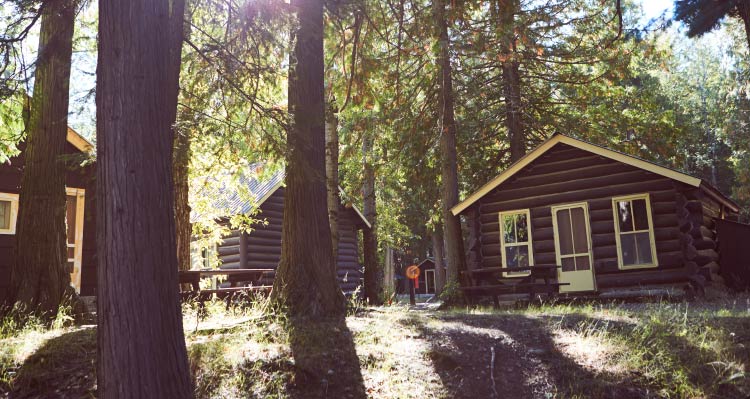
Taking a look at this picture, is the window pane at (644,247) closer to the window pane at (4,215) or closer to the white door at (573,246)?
the white door at (573,246)

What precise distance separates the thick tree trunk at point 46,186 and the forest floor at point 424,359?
1.18 meters

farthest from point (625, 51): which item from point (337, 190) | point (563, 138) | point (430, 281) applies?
point (430, 281)

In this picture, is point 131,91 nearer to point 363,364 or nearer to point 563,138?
point 363,364

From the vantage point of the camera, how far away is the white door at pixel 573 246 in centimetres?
1619

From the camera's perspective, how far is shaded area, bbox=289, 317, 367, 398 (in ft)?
20.6

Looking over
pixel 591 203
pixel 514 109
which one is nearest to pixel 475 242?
pixel 591 203

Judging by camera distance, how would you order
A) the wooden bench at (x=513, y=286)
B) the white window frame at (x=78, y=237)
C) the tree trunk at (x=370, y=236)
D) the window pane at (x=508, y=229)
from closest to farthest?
the wooden bench at (x=513, y=286)
the white window frame at (x=78, y=237)
the window pane at (x=508, y=229)
the tree trunk at (x=370, y=236)

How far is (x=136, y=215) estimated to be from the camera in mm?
4965

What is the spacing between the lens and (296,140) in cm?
889

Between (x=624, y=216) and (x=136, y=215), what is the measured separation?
13958 millimetres

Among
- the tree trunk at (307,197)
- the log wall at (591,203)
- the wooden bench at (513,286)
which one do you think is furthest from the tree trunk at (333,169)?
the tree trunk at (307,197)

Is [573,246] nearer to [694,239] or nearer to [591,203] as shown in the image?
[591,203]

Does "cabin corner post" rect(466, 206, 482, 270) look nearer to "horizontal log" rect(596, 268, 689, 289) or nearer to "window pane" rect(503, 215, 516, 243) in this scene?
"window pane" rect(503, 215, 516, 243)

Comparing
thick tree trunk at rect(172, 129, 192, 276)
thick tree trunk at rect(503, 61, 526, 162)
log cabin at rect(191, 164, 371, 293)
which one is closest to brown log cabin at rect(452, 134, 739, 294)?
thick tree trunk at rect(503, 61, 526, 162)
